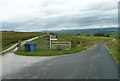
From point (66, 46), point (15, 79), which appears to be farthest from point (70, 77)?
point (66, 46)

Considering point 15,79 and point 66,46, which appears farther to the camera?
point 66,46

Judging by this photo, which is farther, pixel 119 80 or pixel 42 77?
pixel 42 77

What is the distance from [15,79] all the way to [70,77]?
9.35 feet

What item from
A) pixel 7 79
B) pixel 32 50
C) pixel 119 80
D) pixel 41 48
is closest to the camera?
pixel 119 80

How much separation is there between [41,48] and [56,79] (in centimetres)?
1171

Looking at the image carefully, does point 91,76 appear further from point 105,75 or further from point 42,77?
point 42,77

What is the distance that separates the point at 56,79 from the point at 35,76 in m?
1.27

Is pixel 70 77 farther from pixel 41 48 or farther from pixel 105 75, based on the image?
pixel 41 48

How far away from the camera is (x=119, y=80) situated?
20.2ft

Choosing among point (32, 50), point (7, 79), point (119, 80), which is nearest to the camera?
point (119, 80)

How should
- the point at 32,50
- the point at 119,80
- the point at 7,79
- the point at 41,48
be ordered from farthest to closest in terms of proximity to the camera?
the point at 41,48, the point at 32,50, the point at 7,79, the point at 119,80

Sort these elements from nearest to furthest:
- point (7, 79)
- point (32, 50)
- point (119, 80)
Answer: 1. point (119, 80)
2. point (7, 79)
3. point (32, 50)

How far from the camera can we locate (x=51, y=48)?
58.5ft

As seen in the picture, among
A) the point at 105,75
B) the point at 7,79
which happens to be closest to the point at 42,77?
the point at 7,79
